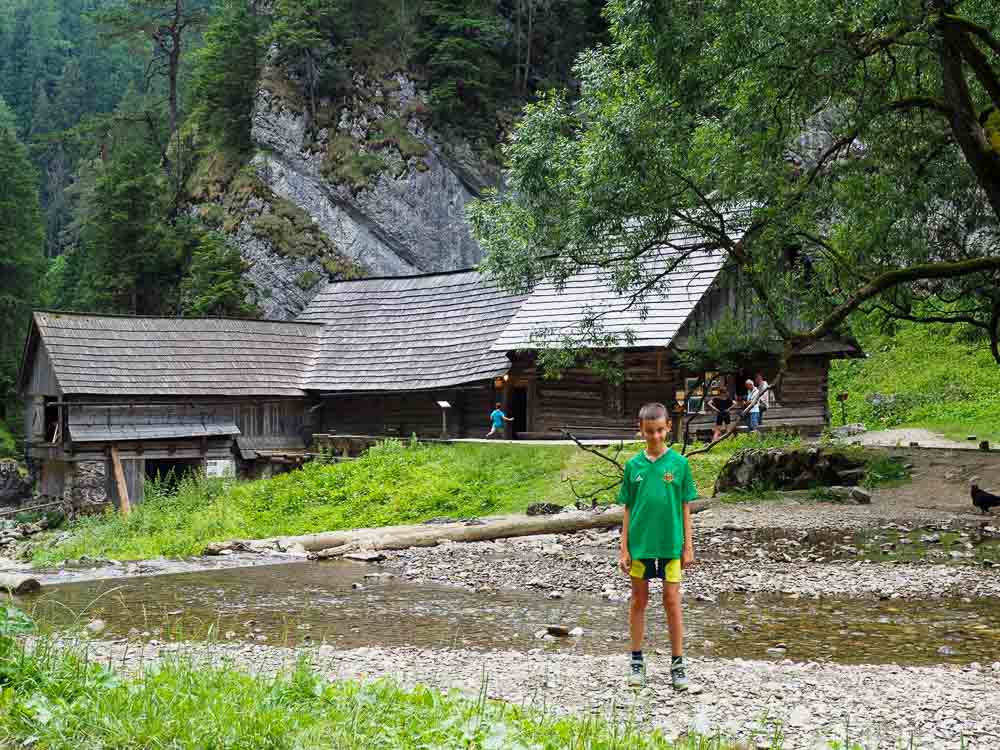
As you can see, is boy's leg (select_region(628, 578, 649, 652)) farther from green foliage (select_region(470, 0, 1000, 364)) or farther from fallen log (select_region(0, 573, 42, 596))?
fallen log (select_region(0, 573, 42, 596))

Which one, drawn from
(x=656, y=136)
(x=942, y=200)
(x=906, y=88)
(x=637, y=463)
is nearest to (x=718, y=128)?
Answer: (x=656, y=136)

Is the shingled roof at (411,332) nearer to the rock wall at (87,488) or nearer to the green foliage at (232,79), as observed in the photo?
the rock wall at (87,488)

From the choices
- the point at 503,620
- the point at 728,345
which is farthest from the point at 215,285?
the point at 503,620

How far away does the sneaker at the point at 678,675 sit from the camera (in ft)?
19.1

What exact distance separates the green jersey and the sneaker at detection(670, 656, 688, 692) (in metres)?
0.61

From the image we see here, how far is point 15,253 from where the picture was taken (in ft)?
135

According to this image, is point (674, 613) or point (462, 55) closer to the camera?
point (674, 613)

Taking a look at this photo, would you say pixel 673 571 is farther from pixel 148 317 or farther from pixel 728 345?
pixel 148 317

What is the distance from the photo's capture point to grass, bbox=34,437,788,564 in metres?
19.7

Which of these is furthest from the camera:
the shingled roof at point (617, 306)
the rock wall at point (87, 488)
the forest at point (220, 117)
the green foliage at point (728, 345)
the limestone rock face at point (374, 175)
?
the limestone rock face at point (374, 175)

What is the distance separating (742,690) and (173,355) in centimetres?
2780

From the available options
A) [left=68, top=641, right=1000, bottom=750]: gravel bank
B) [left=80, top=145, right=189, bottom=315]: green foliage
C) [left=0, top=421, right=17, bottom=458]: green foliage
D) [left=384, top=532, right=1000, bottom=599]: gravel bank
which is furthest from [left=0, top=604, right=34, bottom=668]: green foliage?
[left=80, top=145, right=189, bottom=315]: green foliage

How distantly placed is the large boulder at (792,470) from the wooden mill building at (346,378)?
7.34 metres

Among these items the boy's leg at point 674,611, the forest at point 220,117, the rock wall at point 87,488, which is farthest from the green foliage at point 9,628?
the forest at point 220,117
